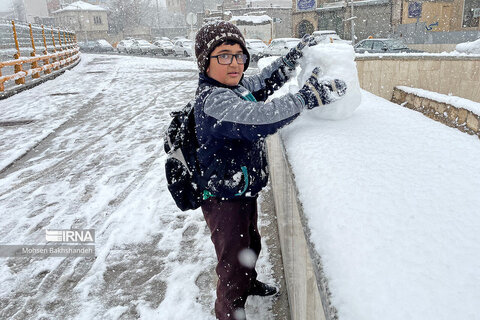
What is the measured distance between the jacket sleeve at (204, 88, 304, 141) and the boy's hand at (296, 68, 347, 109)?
0.28 feet

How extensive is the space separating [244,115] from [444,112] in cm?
508

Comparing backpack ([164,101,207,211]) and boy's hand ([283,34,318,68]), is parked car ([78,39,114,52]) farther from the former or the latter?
backpack ([164,101,207,211])

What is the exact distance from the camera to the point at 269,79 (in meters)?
2.34

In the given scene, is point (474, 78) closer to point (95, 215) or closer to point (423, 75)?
point (423, 75)

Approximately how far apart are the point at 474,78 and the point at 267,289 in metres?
6.19

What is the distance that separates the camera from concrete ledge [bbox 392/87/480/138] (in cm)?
486

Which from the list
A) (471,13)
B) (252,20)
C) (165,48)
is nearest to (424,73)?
(471,13)

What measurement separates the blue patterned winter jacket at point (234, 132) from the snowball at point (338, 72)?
0.36m

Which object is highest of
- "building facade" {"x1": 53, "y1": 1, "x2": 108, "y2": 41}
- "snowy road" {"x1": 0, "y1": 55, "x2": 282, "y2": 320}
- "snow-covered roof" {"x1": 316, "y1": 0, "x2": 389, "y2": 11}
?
"building facade" {"x1": 53, "y1": 1, "x2": 108, "y2": 41}

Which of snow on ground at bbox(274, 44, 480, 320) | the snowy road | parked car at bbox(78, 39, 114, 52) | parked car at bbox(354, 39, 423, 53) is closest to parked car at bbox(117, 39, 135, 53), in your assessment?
parked car at bbox(78, 39, 114, 52)

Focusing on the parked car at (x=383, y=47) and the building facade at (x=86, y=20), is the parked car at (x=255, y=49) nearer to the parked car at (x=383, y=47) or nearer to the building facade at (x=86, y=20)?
the parked car at (x=383, y=47)

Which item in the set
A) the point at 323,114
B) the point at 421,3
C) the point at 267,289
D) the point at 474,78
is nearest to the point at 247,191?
the point at 323,114

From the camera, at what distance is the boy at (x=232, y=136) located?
5.24 ft

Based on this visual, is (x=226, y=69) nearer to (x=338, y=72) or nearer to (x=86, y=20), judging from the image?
(x=338, y=72)
